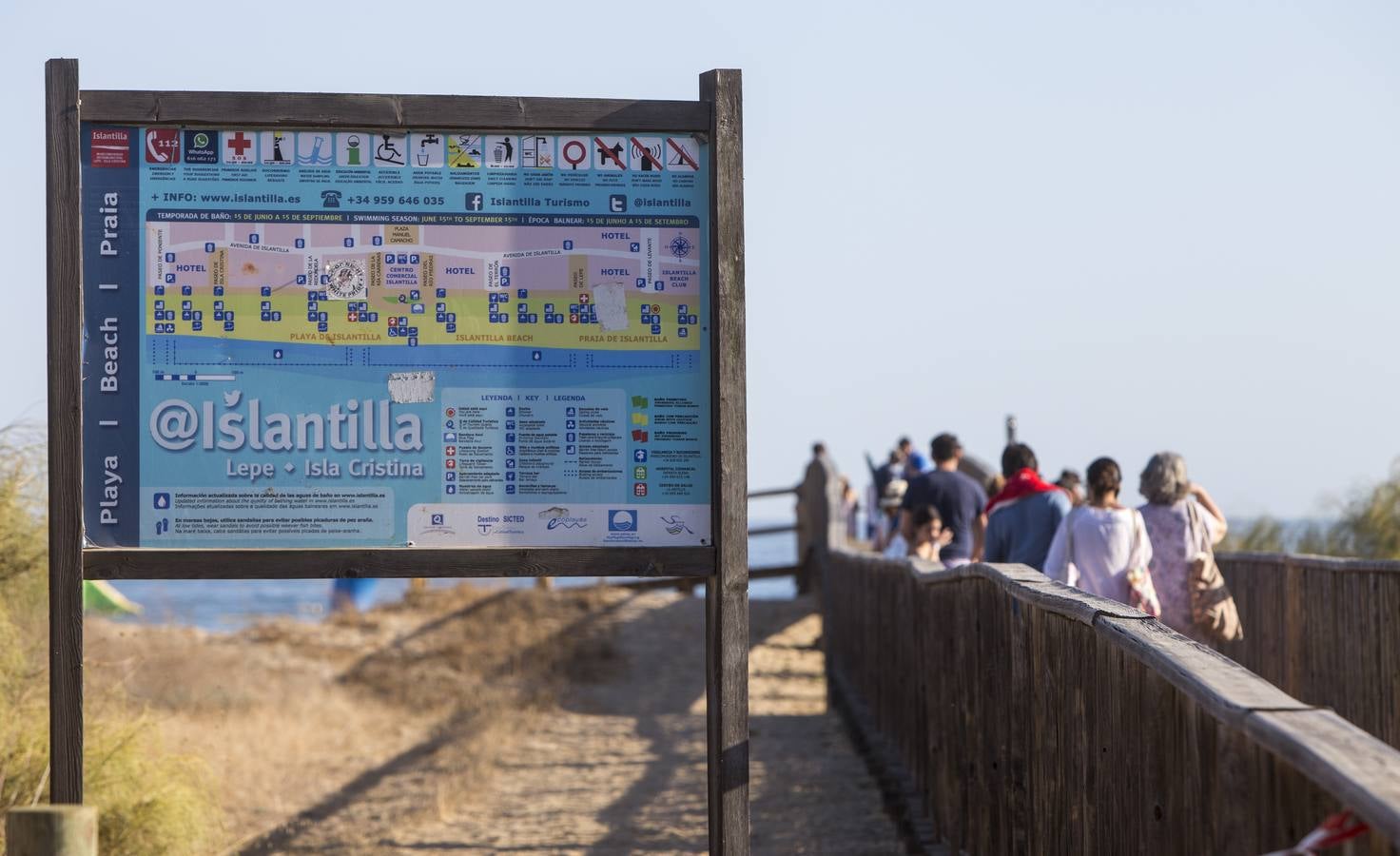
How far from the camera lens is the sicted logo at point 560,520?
5102 mm

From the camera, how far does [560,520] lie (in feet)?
16.8

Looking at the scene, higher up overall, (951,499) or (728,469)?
(728,469)

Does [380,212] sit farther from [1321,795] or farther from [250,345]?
[1321,795]

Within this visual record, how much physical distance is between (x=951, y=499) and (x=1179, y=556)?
3046mm

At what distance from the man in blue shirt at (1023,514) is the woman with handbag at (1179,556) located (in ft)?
2.10

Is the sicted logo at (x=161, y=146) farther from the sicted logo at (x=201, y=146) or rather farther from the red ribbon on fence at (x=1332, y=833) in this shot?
the red ribbon on fence at (x=1332, y=833)

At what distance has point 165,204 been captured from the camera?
5094mm

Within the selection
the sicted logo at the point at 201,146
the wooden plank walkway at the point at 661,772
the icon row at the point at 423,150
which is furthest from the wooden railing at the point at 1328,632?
the sicted logo at the point at 201,146

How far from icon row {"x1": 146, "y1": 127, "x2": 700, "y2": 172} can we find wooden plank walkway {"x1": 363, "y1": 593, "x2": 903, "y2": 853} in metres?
4.41

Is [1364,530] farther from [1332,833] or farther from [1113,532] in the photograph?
[1332,833]

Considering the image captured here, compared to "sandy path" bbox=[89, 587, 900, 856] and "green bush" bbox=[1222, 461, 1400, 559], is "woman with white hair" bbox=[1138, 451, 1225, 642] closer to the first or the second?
"sandy path" bbox=[89, 587, 900, 856]

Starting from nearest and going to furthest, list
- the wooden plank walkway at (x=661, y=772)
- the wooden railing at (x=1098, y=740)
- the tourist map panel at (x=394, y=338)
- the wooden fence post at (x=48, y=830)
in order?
the wooden railing at (x=1098, y=740) → the wooden fence post at (x=48, y=830) → the tourist map panel at (x=394, y=338) → the wooden plank walkway at (x=661, y=772)

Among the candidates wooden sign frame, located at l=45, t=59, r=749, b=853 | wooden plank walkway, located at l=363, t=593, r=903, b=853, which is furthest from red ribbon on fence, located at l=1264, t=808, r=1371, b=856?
wooden plank walkway, located at l=363, t=593, r=903, b=853

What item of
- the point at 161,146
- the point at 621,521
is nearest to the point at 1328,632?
the point at 621,521
